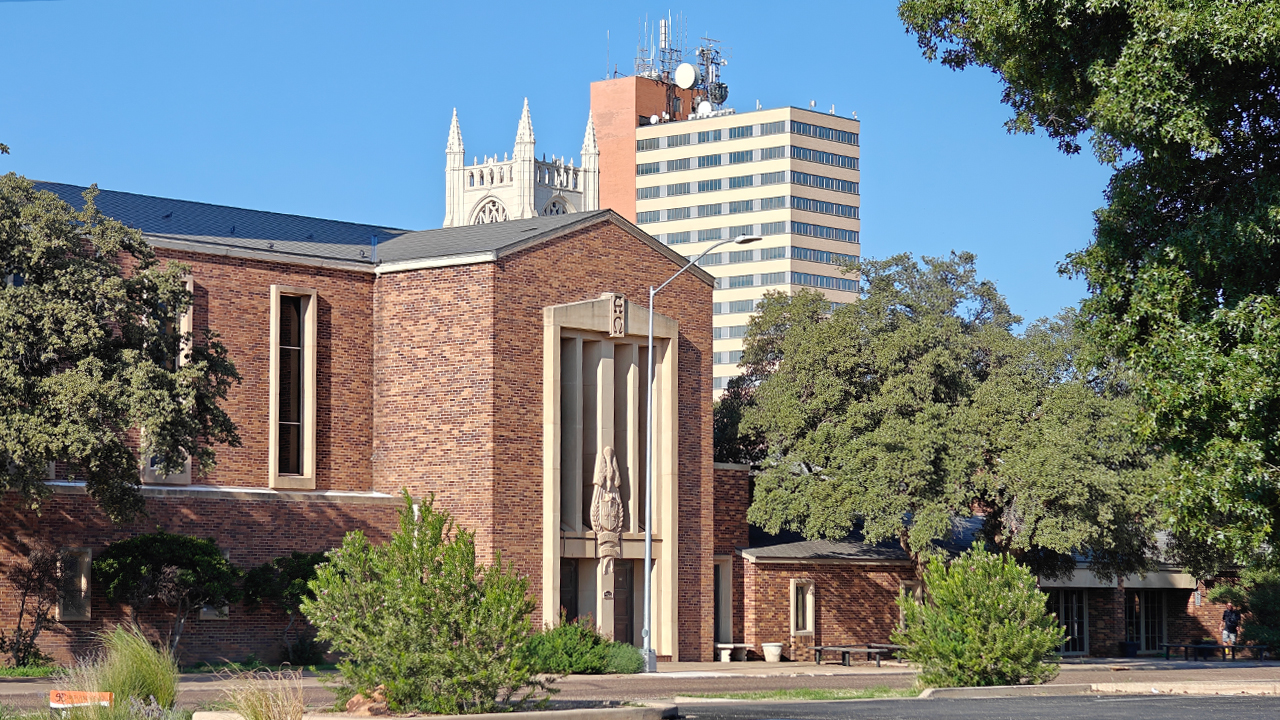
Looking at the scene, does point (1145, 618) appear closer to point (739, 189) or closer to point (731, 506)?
point (731, 506)

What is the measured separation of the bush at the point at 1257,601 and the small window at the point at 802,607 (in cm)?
1623

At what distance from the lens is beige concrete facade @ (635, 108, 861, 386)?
154 m

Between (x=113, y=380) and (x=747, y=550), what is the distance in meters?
21.7

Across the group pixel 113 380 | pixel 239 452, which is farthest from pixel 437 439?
pixel 113 380

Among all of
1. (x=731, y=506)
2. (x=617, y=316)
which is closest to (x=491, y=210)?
(x=731, y=506)

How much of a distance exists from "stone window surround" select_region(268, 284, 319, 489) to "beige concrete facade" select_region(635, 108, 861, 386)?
11448 centimetres

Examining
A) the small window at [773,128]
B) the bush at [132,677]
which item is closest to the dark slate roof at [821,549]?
the bush at [132,677]

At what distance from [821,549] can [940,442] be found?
5.49 m

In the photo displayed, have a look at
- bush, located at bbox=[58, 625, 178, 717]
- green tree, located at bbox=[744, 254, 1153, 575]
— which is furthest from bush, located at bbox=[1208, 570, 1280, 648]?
bush, located at bbox=[58, 625, 178, 717]

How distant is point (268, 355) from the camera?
38500 millimetres

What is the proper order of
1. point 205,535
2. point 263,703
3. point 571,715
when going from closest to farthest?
point 263,703 < point 571,715 < point 205,535

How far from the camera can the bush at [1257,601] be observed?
170 feet

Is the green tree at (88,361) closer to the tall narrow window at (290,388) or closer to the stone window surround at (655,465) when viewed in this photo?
the tall narrow window at (290,388)

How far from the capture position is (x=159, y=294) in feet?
97.7
